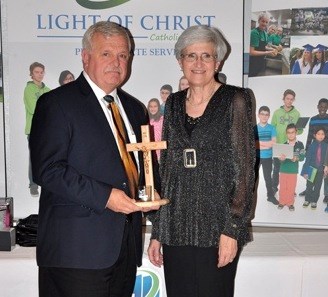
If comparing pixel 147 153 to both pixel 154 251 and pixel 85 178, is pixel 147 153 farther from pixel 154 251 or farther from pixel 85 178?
pixel 154 251

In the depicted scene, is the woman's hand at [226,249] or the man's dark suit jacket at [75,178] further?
the woman's hand at [226,249]

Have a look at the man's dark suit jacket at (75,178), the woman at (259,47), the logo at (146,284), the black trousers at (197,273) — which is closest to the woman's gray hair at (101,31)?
the man's dark suit jacket at (75,178)

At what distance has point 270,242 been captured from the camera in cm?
267

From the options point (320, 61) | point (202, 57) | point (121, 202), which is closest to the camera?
point (121, 202)

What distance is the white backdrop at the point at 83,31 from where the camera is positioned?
3033 millimetres

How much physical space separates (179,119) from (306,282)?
3.50 feet

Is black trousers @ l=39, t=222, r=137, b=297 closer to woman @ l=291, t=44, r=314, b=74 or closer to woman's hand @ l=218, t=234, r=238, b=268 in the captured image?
woman's hand @ l=218, t=234, r=238, b=268

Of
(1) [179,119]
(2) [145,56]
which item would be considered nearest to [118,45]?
(1) [179,119]

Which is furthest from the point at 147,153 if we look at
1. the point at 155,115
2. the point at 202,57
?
the point at 155,115

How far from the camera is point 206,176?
76.4 inches

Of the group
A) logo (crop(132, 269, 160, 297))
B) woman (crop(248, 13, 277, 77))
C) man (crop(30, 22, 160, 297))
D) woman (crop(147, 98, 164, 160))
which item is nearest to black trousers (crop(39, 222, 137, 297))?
man (crop(30, 22, 160, 297))

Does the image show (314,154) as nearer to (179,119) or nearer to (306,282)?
(306,282)

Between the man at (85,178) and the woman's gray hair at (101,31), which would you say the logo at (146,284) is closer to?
the man at (85,178)

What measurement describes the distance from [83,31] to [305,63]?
137cm
